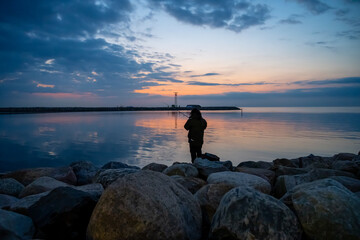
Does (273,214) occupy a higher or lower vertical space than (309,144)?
higher

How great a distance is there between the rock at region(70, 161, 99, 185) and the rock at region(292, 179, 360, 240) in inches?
261

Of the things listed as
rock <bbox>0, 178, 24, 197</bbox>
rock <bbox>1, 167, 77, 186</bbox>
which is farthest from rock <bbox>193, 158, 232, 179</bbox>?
rock <bbox>0, 178, 24, 197</bbox>

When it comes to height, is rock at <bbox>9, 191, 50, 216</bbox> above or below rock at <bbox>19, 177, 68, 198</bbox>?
above

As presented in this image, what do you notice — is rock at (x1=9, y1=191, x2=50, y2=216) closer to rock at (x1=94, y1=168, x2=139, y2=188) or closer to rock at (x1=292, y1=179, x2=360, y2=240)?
rock at (x1=94, y1=168, x2=139, y2=188)

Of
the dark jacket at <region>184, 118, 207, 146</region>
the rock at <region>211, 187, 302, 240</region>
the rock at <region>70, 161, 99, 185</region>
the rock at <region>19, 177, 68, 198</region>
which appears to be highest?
the dark jacket at <region>184, 118, 207, 146</region>

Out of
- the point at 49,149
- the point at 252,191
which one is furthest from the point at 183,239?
the point at 49,149

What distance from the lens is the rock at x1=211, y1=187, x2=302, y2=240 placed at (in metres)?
3.25

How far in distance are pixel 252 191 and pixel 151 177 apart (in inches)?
57.0

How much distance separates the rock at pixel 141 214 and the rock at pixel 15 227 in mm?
834

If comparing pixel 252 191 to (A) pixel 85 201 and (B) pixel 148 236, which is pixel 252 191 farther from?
(A) pixel 85 201

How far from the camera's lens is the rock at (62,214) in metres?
3.82

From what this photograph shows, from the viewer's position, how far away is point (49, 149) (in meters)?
19.6

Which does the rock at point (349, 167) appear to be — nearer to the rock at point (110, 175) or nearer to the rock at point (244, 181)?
the rock at point (244, 181)

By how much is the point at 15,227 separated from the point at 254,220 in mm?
3099
